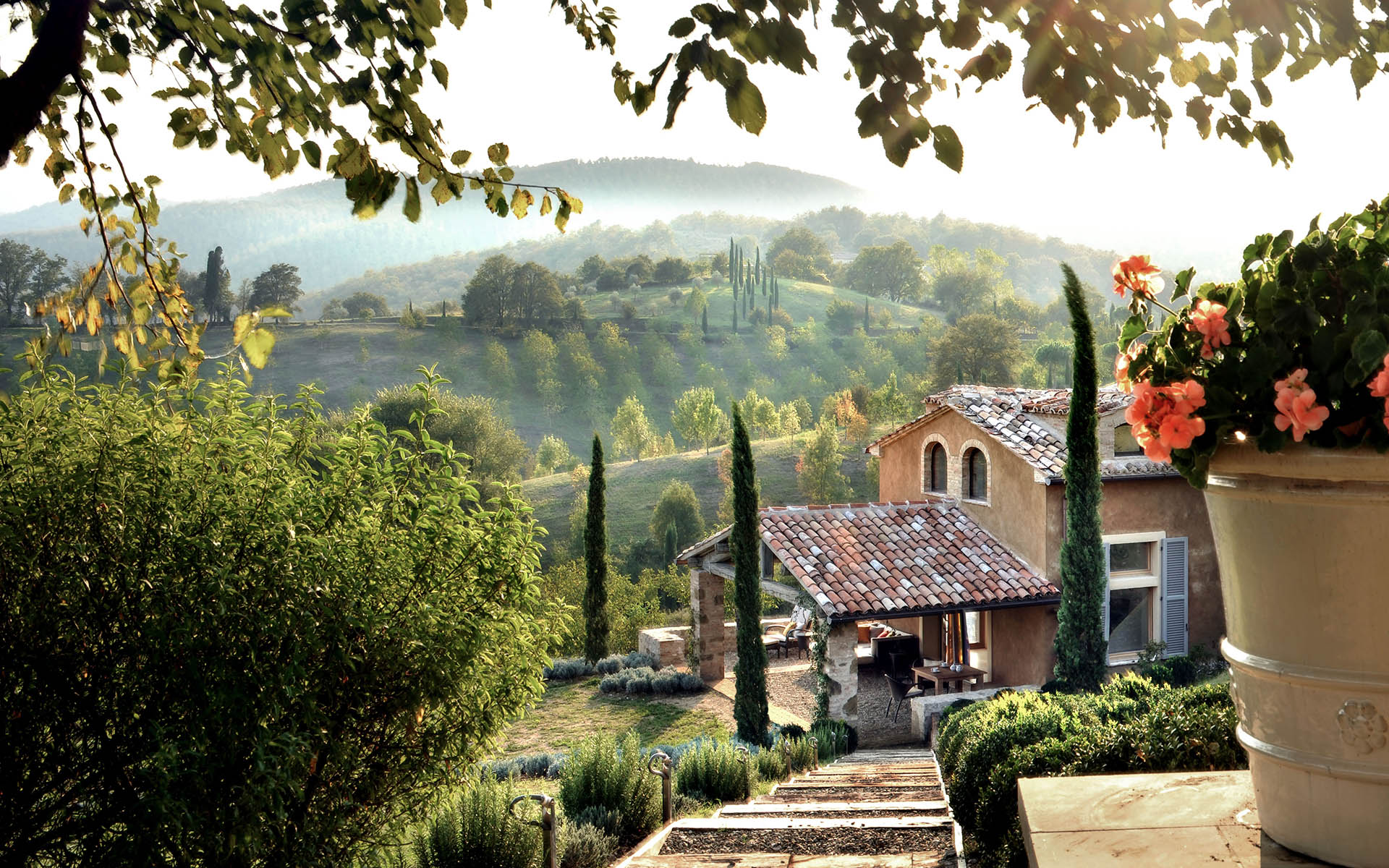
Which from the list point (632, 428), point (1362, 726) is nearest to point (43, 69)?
point (1362, 726)

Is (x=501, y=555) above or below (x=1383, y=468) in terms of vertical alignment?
below

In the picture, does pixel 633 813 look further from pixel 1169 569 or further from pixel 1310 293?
pixel 1169 569

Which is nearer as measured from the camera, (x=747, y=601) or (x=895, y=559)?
(x=747, y=601)

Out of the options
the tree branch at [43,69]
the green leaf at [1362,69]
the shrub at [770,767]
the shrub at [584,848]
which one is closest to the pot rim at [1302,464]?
the green leaf at [1362,69]

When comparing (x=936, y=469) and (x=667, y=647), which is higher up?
(x=936, y=469)

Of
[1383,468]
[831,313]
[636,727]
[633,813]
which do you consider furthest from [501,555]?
[831,313]

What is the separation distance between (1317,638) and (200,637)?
3264mm

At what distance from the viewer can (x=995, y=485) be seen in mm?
15977

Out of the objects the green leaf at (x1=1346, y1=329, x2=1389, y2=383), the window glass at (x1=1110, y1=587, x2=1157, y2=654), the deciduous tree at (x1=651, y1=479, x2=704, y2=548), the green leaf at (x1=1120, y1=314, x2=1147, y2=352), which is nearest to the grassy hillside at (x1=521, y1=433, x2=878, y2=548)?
the deciduous tree at (x1=651, y1=479, x2=704, y2=548)

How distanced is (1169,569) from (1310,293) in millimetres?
15304

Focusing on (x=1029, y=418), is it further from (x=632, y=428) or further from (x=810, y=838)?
(x=632, y=428)

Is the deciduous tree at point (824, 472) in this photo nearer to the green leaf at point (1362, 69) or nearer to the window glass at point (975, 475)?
the window glass at point (975, 475)

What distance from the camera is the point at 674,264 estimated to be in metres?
96.8

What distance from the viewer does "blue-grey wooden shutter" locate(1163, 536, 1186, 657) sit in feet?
50.6
